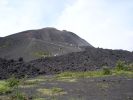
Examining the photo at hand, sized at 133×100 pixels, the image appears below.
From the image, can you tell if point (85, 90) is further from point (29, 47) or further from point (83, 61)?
point (29, 47)

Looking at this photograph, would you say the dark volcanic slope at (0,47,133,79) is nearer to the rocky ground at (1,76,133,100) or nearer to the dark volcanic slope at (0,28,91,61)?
the dark volcanic slope at (0,28,91,61)

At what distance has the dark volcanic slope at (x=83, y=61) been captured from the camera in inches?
1551

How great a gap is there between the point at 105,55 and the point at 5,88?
79.0ft

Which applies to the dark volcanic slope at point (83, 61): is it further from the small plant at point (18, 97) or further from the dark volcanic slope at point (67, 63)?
the small plant at point (18, 97)

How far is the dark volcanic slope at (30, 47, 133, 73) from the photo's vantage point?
39.4 m

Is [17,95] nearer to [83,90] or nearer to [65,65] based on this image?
[83,90]

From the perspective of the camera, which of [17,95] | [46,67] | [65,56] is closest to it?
[17,95]

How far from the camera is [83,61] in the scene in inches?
1684

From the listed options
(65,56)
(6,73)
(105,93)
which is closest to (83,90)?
(105,93)

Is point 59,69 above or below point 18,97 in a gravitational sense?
above

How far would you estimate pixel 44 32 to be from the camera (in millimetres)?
58656

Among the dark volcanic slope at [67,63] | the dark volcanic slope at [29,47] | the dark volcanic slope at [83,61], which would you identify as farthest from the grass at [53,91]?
the dark volcanic slope at [29,47]

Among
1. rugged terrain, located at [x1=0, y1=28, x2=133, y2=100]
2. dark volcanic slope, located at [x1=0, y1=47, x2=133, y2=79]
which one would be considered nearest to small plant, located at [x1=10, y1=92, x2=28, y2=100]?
rugged terrain, located at [x1=0, y1=28, x2=133, y2=100]

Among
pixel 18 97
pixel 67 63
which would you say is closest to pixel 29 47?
pixel 67 63
